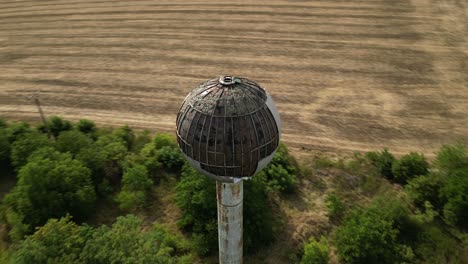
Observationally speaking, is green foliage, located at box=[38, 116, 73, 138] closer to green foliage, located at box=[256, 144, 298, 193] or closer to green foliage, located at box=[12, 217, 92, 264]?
green foliage, located at box=[12, 217, 92, 264]

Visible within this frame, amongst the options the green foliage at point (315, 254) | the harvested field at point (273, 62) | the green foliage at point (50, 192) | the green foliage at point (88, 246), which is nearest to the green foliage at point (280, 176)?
the harvested field at point (273, 62)

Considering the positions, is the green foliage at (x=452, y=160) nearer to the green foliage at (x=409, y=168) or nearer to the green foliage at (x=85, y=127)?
the green foliage at (x=409, y=168)

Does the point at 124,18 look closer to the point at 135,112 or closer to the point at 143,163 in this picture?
the point at 135,112

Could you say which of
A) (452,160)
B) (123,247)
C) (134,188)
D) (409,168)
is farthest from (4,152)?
(452,160)

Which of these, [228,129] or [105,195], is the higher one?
[228,129]

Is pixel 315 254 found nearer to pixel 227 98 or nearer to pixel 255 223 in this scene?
pixel 255 223

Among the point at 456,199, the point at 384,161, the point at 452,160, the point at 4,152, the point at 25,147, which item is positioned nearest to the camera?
the point at 456,199
